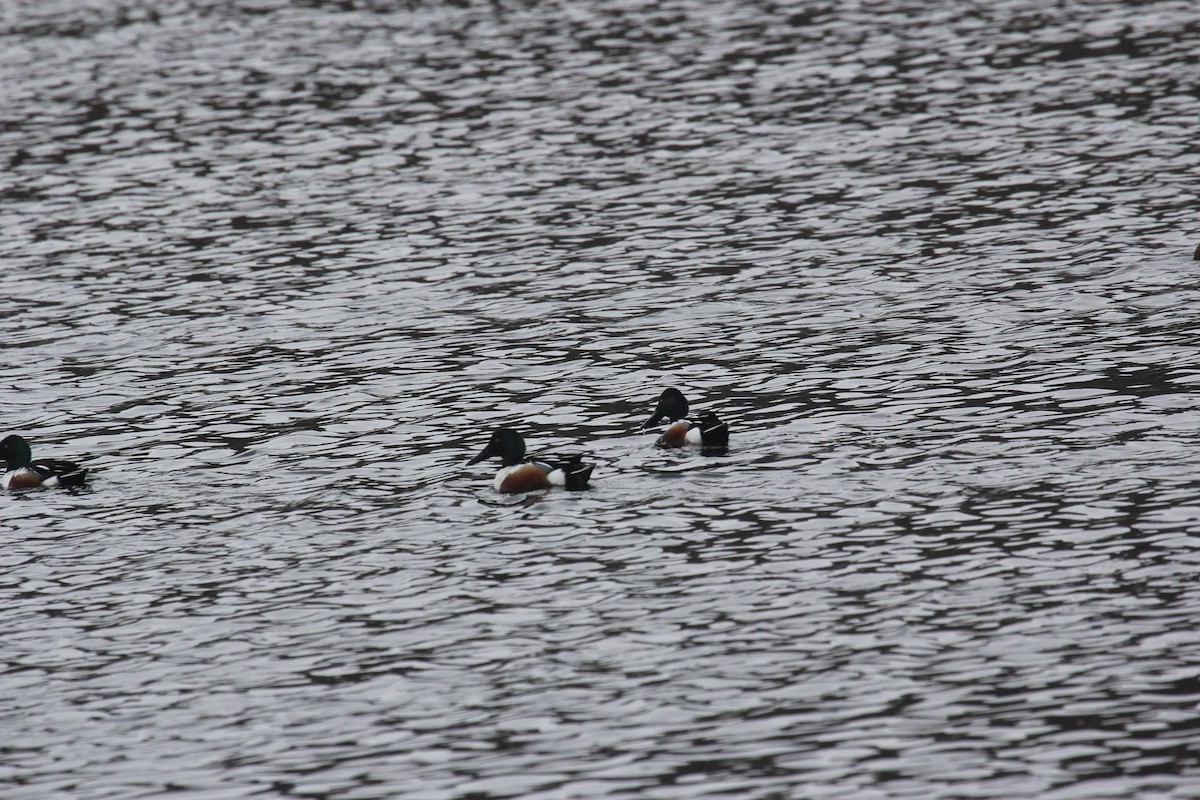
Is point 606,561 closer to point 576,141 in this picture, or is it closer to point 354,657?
point 354,657

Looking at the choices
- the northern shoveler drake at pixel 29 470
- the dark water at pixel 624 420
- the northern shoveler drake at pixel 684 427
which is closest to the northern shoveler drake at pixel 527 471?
the dark water at pixel 624 420

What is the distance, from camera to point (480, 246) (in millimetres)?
30891

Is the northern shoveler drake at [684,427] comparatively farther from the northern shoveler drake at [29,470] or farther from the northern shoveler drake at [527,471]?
the northern shoveler drake at [29,470]

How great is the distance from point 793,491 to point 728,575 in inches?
92.9

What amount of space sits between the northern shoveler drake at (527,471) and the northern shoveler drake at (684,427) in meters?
1.26

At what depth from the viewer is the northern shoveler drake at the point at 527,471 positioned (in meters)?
18.8

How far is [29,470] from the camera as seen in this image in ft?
66.1

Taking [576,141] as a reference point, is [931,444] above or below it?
below

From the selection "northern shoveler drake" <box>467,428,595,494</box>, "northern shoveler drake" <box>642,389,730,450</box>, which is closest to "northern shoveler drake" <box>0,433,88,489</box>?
"northern shoveler drake" <box>467,428,595,494</box>

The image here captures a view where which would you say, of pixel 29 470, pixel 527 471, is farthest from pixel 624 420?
pixel 29 470

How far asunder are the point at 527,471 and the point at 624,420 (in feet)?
9.05

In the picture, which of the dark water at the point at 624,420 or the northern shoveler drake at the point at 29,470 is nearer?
the dark water at the point at 624,420

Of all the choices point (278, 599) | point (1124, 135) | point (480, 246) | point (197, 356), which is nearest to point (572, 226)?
point (480, 246)

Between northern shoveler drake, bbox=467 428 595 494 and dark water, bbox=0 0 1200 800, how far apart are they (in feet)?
1.52
